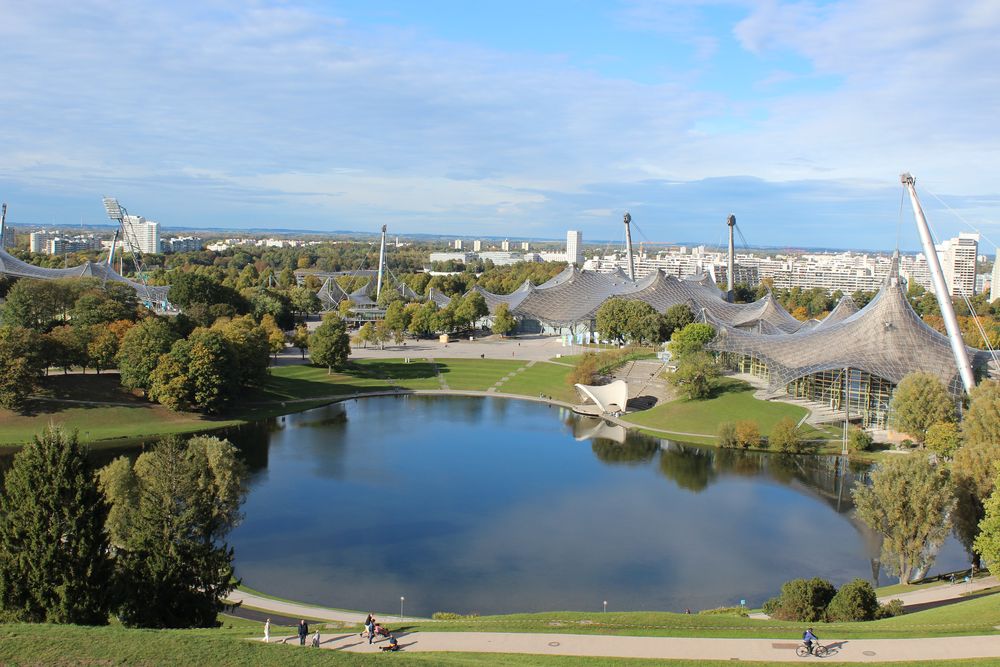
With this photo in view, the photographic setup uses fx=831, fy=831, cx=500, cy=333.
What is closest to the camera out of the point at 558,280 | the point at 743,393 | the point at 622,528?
the point at 622,528

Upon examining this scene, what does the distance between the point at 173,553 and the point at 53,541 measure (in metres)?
2.60

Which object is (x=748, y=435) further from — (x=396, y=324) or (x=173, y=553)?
(x=396, y=324)

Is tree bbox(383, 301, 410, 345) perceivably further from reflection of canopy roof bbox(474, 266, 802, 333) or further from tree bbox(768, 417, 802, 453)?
tree bbox(768, 417, 802, 453)

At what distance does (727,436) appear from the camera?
1619 inches

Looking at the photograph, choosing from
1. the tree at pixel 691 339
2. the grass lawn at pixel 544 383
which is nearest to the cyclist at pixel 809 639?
the grass lawn at pixel 544 383

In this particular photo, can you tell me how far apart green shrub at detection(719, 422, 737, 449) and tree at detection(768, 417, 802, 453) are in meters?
1.76

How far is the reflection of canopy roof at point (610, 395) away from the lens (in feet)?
163

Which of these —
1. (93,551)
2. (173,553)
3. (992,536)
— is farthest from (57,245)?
(992,536)

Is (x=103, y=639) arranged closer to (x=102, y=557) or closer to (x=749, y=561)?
(x=102, y=557)

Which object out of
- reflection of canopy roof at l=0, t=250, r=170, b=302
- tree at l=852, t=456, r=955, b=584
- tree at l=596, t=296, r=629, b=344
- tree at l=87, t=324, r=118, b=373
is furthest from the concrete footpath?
reflection of canopy roof at l=0, t=250, r=170, b=302

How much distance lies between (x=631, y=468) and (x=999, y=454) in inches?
594

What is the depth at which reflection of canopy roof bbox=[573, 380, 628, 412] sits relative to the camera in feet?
163

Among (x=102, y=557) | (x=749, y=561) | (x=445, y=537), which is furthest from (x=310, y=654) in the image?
(x=749, y=561)

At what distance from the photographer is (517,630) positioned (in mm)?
16031
